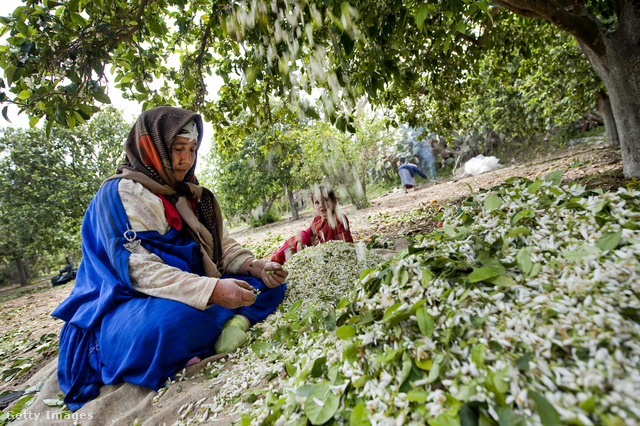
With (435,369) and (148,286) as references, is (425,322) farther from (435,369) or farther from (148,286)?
(148,286)

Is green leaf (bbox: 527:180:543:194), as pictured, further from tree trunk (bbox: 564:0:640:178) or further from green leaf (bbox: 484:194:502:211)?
tree trunk (bbox: 564:0:640:178)

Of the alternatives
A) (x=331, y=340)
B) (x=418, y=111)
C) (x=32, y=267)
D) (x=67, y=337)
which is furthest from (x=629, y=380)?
(x=32, y=267)

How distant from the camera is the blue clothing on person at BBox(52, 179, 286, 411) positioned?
1795 mm

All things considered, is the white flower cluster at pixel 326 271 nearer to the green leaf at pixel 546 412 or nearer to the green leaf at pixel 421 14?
the green leaf at pixel 546 412

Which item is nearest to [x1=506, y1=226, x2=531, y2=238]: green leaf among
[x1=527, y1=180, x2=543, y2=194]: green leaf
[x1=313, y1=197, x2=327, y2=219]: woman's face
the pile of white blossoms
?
the pile of white blossoms

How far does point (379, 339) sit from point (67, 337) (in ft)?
6.81

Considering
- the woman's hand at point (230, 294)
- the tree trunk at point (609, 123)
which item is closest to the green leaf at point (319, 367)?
the woman's hand at point (230, 294)

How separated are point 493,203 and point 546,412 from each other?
3.95ft

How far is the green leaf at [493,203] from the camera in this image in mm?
1785

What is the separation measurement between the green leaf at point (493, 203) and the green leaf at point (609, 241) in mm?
585

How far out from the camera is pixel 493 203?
180 cm

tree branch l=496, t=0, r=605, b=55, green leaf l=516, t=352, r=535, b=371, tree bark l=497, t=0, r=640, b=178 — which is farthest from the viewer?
tree bark l=497, t=0, r=640, b=178

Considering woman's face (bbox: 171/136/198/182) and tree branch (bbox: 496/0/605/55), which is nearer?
woman's face (bbox: 171/136/198/182)

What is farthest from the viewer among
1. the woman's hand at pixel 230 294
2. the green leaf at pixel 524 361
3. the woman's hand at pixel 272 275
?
the woman's hand at pixel 272 275
